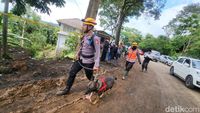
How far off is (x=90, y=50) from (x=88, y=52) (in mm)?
73

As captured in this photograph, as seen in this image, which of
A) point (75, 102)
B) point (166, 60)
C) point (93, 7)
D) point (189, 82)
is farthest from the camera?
point (166, 60)

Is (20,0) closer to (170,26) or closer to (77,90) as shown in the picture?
(77,90)

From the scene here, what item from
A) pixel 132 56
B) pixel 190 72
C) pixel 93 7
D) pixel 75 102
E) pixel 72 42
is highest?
pixel 93 7

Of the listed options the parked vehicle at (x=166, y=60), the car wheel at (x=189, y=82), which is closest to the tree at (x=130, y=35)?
the parked vehicle at (x=166, y=60)

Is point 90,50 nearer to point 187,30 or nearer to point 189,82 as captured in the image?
point 189,82

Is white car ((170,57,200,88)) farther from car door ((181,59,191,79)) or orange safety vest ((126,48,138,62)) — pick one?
orange safety vest ((126,48,138,62))

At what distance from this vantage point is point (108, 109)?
4543 millimetres

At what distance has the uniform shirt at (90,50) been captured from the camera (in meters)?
4.31

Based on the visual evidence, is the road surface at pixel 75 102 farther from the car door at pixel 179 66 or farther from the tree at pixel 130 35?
the tree at pixel 130 35

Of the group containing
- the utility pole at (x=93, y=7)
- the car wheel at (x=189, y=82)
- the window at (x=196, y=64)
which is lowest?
the car wheel at (x=189, y=82)

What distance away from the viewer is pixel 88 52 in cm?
452

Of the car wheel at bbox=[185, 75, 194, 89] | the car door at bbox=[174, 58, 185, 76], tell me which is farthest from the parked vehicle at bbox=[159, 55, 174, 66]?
the car wheel at bbox=[185, 75, 194, 89]

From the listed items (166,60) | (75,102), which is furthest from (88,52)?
(166,60)

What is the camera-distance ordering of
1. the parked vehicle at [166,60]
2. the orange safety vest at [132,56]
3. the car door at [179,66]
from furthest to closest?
the parked vehicle at [166,60]
the car door at [179,66]
the orange safety vest at [132,56]
